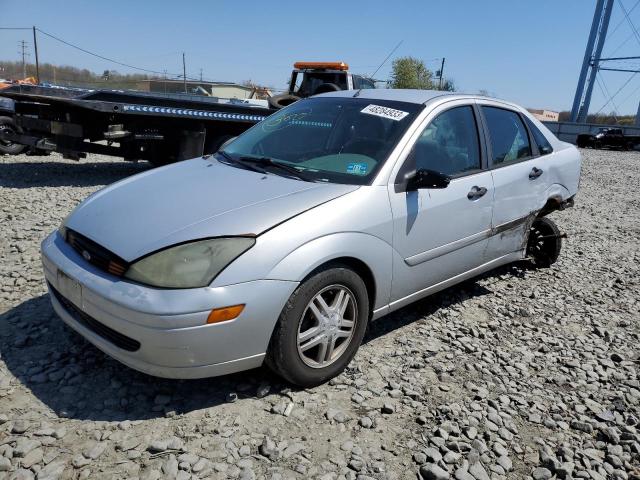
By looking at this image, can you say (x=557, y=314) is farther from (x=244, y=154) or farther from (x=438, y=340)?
(x=244, y=154)

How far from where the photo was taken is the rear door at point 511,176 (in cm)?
372

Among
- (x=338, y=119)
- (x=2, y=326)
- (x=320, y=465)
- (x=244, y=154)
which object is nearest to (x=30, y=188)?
(x=2, y=326)

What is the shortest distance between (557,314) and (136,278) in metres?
3.35

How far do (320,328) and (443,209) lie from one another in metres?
1.18

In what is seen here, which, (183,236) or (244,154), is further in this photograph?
(244,154)

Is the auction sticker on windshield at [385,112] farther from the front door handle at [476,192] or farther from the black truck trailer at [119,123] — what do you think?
the black truck trailer at [119,123]

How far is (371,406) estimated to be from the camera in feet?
8.58

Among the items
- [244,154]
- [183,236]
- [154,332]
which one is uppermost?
[244,154]

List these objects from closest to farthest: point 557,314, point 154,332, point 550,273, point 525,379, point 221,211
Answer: point 154,332 → point 221,211 → point 525,379 → point 557,314 → point 550,273

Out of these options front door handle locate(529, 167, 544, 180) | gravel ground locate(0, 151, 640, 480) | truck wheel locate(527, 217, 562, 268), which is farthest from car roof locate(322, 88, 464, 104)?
truck wheel locate(527, 217, 562, 268)

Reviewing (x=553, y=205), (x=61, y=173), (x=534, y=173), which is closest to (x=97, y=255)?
(x=534, y=173)

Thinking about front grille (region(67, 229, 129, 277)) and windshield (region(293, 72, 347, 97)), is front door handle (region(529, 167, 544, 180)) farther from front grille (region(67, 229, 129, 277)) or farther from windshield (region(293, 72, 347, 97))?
windshield (region(293, 72, 347, 97))

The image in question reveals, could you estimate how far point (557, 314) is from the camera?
4000mm

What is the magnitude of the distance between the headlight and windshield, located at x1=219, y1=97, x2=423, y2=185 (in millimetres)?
817
